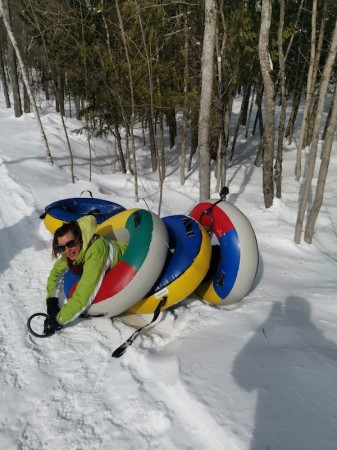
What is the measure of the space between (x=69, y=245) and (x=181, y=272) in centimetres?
134

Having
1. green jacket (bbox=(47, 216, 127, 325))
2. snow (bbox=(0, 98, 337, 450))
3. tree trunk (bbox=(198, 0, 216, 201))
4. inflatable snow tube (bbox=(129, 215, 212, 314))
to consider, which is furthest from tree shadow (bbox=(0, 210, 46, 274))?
tree trunk (bbox=(198, 0, 216, 201))

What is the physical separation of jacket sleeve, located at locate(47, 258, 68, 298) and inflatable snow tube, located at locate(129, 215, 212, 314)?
963 millimetres

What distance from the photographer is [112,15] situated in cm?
1080

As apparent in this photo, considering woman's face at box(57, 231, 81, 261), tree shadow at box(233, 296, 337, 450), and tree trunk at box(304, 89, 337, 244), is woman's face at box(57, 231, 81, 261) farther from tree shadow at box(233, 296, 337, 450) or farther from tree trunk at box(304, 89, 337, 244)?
tree trunk at box(304, 89, 337, 244)

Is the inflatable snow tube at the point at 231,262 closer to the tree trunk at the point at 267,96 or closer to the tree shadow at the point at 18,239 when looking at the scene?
the tree shadow at the point at 18,239

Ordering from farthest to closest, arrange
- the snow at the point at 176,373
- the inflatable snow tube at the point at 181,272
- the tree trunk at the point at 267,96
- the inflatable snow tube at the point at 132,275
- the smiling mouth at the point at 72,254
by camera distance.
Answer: the tree trunk at the point at 267,96, the inflatable snow tube at the point at 181,272, the inflatable snow tube at the point at 132,275, the smiling mouth at the point at 72,254, the snow at the point at 176,373

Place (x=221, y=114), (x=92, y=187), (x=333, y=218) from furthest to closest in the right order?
(x=221, y=114)
(x=333, y=218)
(x=92, y=187)

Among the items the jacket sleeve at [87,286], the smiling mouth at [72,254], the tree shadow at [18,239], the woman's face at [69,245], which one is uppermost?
the woman's face at [69,245]

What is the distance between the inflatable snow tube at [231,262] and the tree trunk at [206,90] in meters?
2.84

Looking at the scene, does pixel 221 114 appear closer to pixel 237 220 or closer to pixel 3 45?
pixel 237 220

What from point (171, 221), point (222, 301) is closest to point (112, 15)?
point (171, 221)

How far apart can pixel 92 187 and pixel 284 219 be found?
18.1 ft

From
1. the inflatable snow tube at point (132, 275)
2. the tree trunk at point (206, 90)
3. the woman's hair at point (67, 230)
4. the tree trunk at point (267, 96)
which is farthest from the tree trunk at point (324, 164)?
the woman's hair at point (67, 230)

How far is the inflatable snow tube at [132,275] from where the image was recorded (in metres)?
3.46
